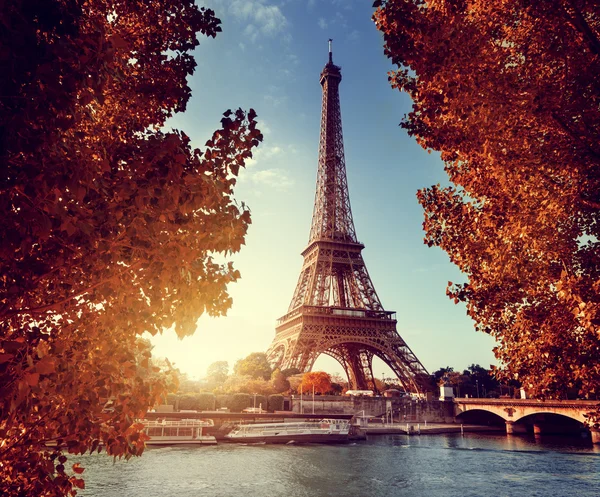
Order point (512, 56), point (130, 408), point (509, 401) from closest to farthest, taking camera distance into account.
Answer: point (130, 408), point (512, 56), point (509, 401)

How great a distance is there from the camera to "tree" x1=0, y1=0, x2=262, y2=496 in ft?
10.3

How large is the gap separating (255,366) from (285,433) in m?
31.2

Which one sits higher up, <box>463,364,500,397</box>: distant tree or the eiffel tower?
the eiffel tower

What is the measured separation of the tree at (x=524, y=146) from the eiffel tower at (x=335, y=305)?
6040cm

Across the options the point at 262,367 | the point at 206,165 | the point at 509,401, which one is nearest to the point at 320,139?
the point at 262,367

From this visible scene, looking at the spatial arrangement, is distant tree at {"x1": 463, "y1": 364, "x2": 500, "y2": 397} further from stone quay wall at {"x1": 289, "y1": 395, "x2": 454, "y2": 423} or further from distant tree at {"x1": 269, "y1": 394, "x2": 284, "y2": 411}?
distant tree at {"x1": 269, "y1": 394, "x2": 284, "y2": 411}

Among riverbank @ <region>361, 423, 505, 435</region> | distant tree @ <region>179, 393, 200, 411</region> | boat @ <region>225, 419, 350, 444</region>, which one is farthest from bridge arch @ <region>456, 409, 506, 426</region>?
distant tree @ <region>179, 393, 200, 411</region>

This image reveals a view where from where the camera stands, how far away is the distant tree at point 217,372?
95575mm

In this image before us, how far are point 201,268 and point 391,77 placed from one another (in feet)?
23.7

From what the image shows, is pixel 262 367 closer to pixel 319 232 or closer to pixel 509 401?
pixel 319 232

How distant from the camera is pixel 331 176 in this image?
284 feet

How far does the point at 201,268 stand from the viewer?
4535 millimetres

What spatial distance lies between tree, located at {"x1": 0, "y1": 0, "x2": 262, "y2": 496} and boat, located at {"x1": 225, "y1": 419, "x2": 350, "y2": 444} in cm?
4796

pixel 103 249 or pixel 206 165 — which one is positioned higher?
pixel 206 165
